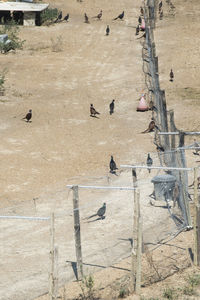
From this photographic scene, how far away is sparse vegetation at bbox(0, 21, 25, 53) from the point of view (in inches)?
1409

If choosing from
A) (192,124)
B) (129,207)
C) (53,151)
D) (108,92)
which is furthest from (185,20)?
(129,207)

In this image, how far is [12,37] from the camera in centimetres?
3662

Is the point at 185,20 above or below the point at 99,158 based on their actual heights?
above

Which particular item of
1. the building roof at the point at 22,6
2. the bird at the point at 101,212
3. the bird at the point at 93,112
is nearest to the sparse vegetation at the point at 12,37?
the building roof at the point at 22,6

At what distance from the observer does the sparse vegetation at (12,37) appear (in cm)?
3578

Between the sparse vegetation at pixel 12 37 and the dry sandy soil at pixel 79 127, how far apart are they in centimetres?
53

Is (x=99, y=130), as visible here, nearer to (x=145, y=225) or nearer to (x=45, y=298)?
(x=145, y=225)

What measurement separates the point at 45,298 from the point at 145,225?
3520mm

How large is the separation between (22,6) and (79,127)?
18.9 metres

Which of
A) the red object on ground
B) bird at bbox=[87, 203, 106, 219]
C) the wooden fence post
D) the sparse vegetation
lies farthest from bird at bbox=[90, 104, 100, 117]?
the wooden fence post

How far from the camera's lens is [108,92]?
29.9 metres

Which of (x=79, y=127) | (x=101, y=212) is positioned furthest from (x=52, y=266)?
(x=79, y=127)

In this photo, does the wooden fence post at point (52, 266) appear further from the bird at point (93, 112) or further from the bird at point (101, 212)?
the bird at point (93, 112)

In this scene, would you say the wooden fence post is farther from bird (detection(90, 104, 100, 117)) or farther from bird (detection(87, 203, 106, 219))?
bird (detection(90, 104, 100, 117))
